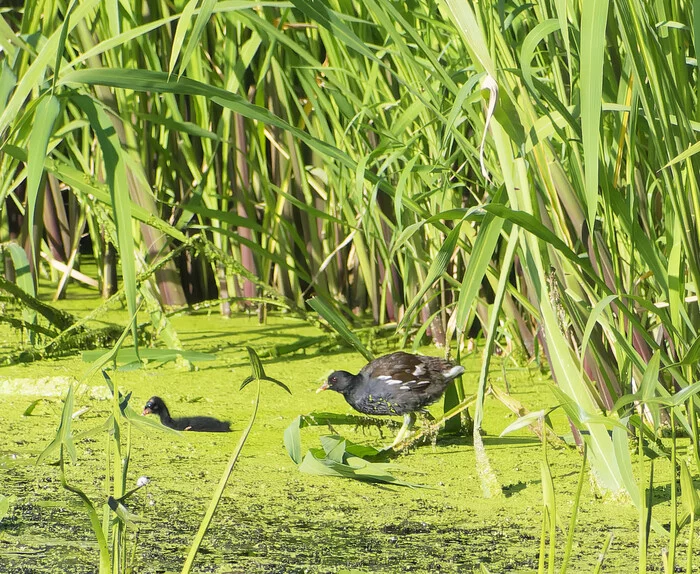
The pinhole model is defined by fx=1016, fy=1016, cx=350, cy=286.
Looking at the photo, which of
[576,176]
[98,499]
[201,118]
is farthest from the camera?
[201,118]

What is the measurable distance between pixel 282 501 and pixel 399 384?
594 millimetres

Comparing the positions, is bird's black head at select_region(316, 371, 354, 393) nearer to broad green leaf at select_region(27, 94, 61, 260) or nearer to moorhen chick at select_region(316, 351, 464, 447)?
moorhen chick at select_region(316, 351, 464, 447)

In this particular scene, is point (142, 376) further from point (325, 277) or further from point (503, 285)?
point (503, 285)

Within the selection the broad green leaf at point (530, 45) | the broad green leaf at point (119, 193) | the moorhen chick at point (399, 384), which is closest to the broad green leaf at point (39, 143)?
the broad green leaf at point (119, 193)

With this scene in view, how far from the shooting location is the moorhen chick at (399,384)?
2352mm

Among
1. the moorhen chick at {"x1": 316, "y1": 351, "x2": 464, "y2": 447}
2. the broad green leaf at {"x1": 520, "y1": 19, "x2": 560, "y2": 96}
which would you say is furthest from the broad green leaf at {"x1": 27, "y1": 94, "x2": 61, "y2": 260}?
the moorhen chick at {"x1": 316, "y1": 351, "x2": 464, "y2": 447}

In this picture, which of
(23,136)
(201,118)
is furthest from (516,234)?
(201,118)

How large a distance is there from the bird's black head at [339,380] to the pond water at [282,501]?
0.09 metres

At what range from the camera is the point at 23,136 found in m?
1.58

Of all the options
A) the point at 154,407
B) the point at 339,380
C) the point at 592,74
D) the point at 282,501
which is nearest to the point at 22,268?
the point at 154,407

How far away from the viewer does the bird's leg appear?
2.24 m

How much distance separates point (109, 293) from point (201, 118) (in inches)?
36.1

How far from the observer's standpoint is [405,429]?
2328 millimetres

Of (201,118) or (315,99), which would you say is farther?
(201,118)
